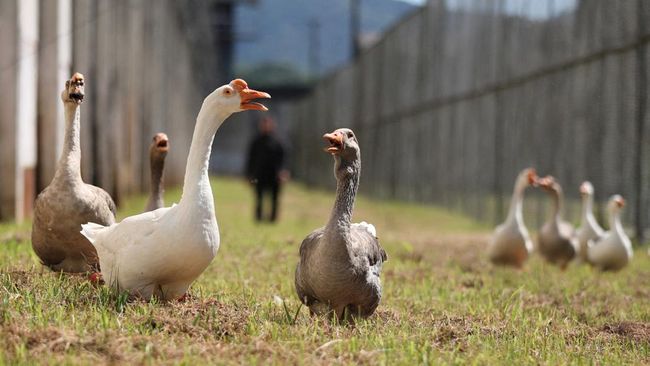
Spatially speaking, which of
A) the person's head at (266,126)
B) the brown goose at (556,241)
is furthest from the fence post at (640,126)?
the person's head at (266,126)

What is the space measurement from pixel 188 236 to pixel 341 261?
0.88m

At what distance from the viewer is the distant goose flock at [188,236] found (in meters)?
5.28

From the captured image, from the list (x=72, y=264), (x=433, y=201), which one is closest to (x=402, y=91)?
(x=433, y=201)

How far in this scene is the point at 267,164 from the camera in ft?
58.2

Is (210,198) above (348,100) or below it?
below

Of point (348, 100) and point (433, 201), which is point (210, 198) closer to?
point (433, 201)

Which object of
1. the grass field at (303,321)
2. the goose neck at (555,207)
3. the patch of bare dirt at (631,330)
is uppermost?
the goose neck at (555,207)

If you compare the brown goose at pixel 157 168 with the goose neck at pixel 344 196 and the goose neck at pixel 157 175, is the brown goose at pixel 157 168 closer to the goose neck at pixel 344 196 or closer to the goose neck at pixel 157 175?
the goose neck at pixel 157 175

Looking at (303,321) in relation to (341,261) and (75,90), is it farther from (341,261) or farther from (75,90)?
(75,90)

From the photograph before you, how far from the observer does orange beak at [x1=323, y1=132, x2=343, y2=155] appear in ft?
17.6

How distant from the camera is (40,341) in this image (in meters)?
4.32

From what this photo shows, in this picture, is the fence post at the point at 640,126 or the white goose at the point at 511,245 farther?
the fence post at the point at 640,126

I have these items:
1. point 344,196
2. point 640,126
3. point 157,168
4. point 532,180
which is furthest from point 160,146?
point 640,126

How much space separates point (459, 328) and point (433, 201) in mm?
19287
